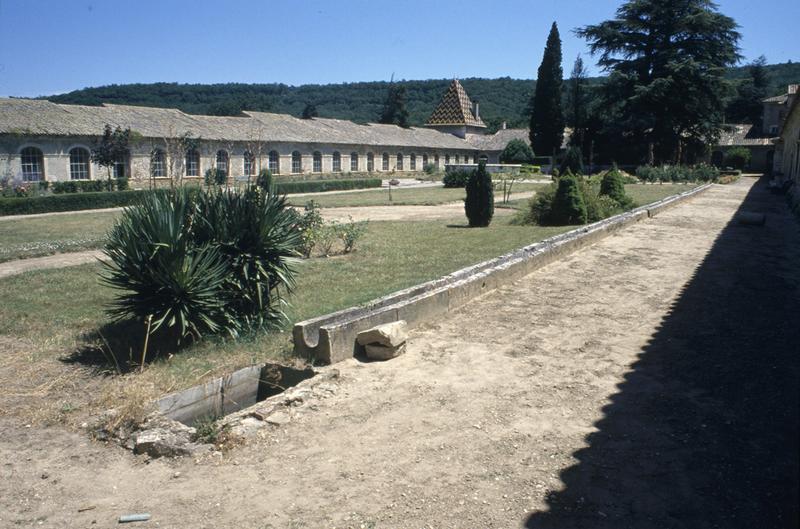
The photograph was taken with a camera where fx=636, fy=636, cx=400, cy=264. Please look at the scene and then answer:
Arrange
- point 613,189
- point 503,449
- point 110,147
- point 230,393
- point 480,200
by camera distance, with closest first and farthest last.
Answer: point 503,449 < point 230,393 < point 480,200 < point 613,189 < point 110,147

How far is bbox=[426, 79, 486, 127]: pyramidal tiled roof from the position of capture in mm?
63656

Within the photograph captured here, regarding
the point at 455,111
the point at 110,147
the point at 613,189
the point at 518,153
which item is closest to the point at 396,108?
the point at 455,111

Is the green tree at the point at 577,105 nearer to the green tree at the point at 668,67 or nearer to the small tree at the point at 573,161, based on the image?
the green tree at the point at 668,67

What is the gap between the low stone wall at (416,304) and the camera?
5.88 m

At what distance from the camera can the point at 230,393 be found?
5.49 metres

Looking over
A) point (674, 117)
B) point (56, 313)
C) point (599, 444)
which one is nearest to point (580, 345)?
point (599, 444)

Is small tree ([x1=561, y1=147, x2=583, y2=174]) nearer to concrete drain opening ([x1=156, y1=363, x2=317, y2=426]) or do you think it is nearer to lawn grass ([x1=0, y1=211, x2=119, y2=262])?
lawn grass ([x1=0, y1=211, x2=119, y2=262])

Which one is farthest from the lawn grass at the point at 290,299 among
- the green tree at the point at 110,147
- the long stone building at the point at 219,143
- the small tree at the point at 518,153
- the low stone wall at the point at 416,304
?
the small tree at the point at 518,153

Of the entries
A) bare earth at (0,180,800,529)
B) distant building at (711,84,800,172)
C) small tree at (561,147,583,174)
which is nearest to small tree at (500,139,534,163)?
distant building at (711,84,800,172)

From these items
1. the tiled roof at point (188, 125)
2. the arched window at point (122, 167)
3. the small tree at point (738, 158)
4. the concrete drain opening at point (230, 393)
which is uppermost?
the tiled roof at point (188, 125)

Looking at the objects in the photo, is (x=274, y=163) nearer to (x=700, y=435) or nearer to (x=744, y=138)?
(x=700, y=435)

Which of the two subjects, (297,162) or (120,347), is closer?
(120,347)

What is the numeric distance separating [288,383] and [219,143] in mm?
34174

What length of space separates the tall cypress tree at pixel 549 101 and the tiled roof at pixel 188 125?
869 centimetres
